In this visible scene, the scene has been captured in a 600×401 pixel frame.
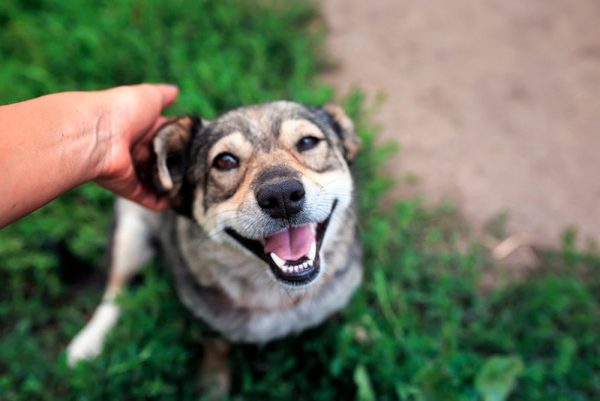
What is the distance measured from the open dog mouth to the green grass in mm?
862

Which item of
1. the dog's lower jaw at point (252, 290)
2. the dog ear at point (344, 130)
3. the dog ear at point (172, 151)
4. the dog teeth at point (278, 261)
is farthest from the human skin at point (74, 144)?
the dog ear at point (344, 130)

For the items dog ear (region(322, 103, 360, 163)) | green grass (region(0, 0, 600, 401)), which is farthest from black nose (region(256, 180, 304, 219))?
green grass (region(0, 0, 600, 401))

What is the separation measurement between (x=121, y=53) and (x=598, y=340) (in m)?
4.35

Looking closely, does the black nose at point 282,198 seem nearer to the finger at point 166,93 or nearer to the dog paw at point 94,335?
the finger at point 166,93

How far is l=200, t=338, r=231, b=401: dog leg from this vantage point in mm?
3258

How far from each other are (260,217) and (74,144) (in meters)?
0.96

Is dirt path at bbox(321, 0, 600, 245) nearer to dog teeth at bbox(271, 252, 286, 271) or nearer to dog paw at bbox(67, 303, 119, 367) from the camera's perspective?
dog teeth at bbox(271, 252, 286, 271)

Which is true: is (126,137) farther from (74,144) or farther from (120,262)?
(120,262)

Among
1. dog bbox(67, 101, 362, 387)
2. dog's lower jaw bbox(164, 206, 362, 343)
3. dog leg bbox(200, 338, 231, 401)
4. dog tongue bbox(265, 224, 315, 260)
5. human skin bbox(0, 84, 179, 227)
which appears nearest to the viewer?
human skin bbox(0, 84, 179, 227)

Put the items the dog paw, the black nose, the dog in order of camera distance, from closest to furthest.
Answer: the black nose, the dog, the dog paw

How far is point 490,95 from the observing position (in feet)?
15.7

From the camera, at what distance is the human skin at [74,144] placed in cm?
210

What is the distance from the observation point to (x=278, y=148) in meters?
2.65

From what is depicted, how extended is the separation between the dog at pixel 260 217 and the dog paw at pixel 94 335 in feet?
0.17
